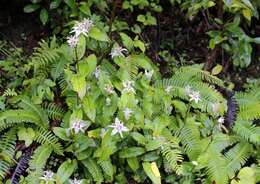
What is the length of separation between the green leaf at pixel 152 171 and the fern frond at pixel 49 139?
36.6 inches

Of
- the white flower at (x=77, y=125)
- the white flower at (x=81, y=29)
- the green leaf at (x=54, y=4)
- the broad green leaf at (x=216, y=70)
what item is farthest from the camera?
the broad green leaf at (x=216, y=70)

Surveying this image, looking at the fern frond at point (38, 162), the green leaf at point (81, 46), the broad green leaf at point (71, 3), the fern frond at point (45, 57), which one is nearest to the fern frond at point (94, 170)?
the fern frond at point (38, 162)

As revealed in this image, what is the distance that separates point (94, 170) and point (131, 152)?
0.44 metres

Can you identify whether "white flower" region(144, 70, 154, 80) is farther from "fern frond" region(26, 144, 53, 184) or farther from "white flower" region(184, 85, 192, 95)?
"fern frond" region(26, 144, 53, 184)

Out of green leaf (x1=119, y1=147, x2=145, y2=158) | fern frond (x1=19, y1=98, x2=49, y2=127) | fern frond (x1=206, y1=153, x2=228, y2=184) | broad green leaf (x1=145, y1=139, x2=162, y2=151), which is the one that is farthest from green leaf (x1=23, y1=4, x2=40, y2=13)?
fern frond (x1=206, y1=153, x2=228, y2=184)

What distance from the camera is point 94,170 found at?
174 inches

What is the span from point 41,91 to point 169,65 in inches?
78.1

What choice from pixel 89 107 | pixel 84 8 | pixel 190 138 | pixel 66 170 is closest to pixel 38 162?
pixel 66 170

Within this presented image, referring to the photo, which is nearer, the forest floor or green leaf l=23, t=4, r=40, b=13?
green leaf l=23, t=4, r=40, b=13

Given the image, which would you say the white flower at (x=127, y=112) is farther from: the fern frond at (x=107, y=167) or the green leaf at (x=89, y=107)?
the fern frond at (x=107, y=167)

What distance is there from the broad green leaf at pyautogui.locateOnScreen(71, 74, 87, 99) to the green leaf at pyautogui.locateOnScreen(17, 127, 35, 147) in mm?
731

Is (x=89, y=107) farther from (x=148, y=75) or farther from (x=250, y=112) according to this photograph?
(x=250, y=112)

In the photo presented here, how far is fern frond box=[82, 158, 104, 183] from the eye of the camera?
4.41 metres

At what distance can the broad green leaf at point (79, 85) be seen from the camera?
4223 mm
